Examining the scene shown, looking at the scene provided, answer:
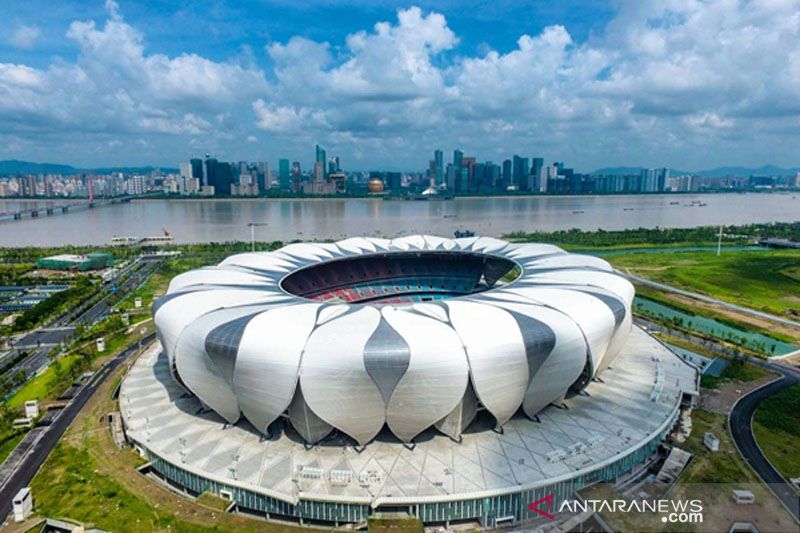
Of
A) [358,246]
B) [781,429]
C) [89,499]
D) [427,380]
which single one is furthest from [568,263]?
[89,499]

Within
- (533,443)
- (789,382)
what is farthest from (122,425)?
(789,382)

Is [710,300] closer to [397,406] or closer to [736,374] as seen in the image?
[736,374]

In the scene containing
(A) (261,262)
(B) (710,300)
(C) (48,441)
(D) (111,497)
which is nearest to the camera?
(D) (111,497)

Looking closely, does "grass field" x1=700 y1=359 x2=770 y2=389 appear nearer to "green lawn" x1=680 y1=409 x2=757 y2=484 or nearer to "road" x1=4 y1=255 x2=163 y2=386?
"green lawn" x1=680 y1=409 x2=757 y2=484

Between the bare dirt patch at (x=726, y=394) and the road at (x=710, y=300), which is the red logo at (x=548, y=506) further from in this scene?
the road at (x=710, y=300)

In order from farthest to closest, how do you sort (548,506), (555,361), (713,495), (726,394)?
1. (726,394)
2. (555,361)
3. (713,495)
4. (548,506)
